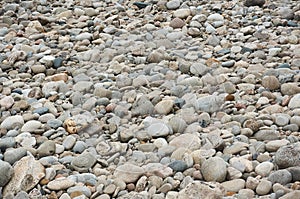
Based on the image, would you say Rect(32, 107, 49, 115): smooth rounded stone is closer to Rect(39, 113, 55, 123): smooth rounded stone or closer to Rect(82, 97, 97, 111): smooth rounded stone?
Rect(39, 113, 55, 123): smooth rounded stone

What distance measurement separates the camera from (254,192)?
1.91 metres

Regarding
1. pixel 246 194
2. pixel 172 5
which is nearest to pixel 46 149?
pixel 246 194

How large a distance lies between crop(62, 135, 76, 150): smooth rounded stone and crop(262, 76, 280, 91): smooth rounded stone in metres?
1.09

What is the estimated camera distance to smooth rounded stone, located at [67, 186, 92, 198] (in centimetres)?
198

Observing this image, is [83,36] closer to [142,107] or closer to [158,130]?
[142,107]

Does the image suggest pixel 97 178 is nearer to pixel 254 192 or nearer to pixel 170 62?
pixel 254 192

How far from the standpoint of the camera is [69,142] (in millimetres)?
2336

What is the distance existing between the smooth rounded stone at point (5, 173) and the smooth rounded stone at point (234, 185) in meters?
0.87

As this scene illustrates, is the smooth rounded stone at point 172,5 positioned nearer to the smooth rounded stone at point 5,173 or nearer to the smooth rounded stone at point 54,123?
the smooth rounded stone at point 54,123

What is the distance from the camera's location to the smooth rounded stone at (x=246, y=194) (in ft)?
6.16

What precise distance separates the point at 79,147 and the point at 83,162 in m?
0.15

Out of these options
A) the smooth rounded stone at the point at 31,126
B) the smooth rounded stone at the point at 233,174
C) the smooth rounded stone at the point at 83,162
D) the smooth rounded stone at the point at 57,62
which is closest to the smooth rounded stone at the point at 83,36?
the smooth rounded stone at the point at 57,62

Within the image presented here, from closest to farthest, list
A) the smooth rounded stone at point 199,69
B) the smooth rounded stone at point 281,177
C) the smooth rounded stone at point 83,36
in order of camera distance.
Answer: the smooth rounded stone at point 281,177, the smooth rounded stone at point 199,69, the smooth rounded stone at point 83,36

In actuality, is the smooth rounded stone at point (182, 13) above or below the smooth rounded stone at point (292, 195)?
above
